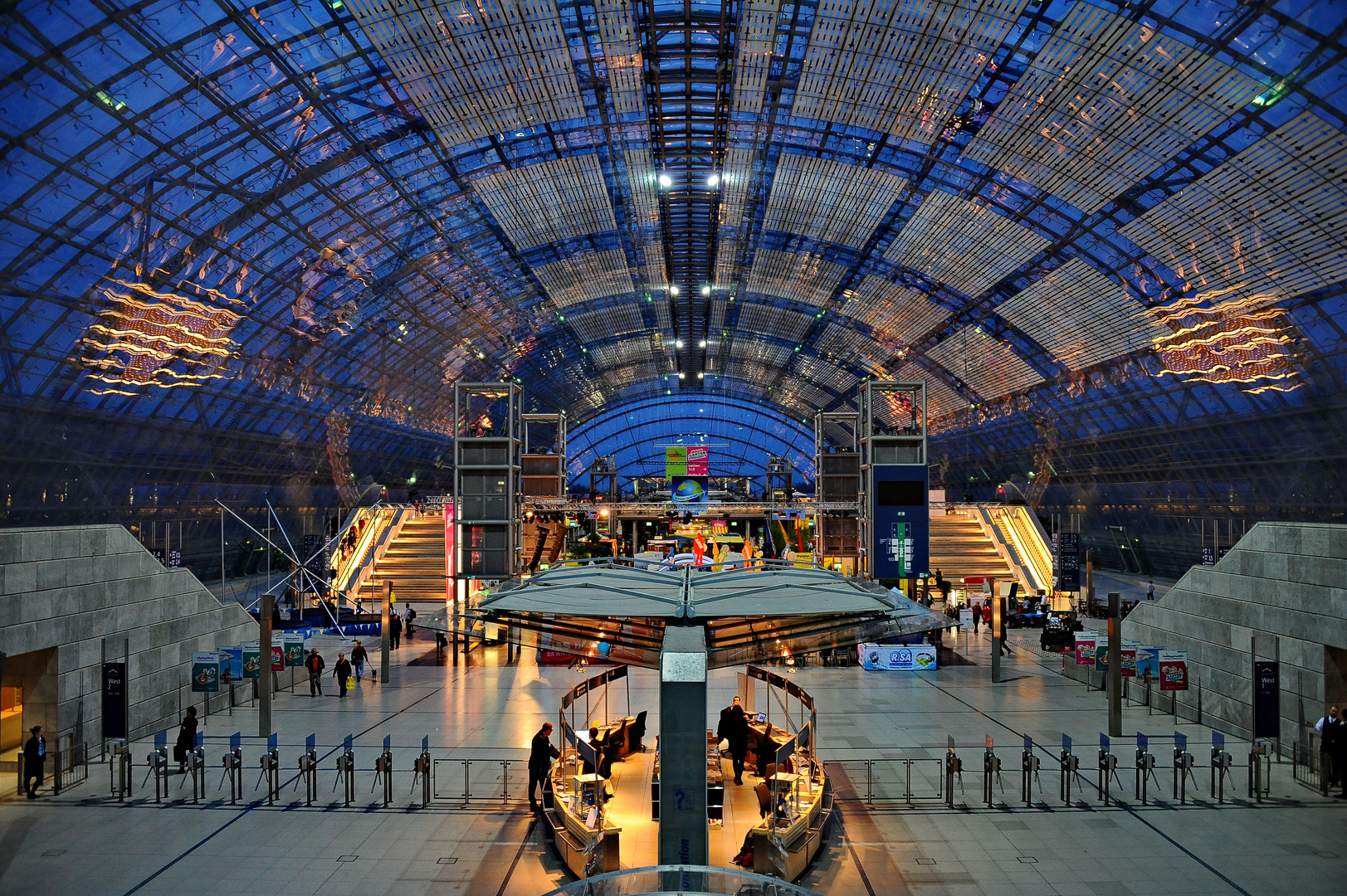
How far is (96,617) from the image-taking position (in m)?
16.6

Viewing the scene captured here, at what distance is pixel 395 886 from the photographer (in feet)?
34.2

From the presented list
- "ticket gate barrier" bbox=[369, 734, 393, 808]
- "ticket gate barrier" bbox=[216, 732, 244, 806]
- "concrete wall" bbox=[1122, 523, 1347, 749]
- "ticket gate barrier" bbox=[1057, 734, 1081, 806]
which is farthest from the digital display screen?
"ticket gate barrier" bbox=[216, 732, 244, 806]

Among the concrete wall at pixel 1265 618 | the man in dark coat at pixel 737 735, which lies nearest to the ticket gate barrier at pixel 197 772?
the man in dark coat at pixel 737 735

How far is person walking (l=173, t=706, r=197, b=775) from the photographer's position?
1472 centimetres

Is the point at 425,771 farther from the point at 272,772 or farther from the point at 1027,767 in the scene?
the point at 1027,767

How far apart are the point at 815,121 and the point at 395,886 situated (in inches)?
1001

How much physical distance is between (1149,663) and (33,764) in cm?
2064

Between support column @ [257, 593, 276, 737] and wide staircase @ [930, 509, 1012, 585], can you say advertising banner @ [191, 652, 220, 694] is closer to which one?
support column @ [257, 593, 276, 737]

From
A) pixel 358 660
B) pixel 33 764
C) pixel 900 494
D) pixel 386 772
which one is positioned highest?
pixel 900 494

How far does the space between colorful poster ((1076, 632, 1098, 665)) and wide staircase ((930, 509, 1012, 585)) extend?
69.9 ft

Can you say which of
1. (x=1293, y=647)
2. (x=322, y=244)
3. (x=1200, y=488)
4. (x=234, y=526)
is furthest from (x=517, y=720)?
(x=1200, y=488)

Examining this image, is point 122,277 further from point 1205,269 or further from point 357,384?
point 1205,269

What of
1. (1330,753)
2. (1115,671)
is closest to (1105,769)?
(1330,753)

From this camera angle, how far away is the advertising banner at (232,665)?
18266 millimetres
